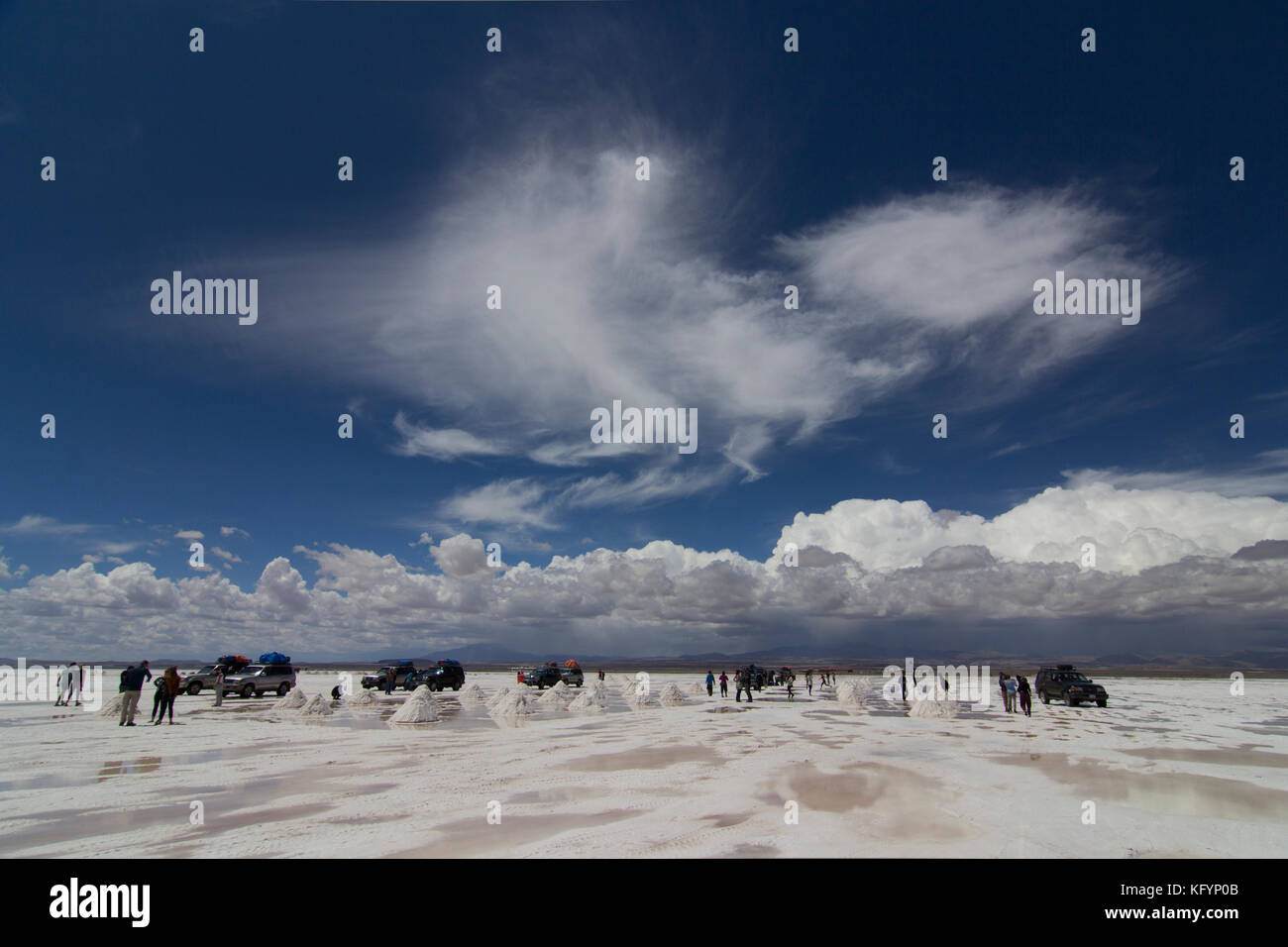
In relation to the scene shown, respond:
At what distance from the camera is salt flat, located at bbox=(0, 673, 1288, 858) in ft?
28.6

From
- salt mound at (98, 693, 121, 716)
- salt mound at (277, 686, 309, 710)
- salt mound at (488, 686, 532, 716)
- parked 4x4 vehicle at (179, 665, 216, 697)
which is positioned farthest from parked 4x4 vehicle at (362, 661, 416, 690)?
salt mound at (488, 686, 532, 716)

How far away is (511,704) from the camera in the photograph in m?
27.8

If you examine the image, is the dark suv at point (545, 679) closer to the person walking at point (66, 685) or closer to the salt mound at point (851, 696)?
A: the salt mound at point (851, 696)

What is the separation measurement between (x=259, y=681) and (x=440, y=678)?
1177cm

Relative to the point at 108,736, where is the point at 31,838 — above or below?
above

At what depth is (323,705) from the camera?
26.4 m

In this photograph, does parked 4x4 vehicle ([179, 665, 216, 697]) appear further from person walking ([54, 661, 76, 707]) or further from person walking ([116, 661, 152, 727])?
person walking ([116, 661, 152, 727])

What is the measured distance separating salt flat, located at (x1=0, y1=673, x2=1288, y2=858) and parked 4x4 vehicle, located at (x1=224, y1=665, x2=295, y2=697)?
11184 mm
